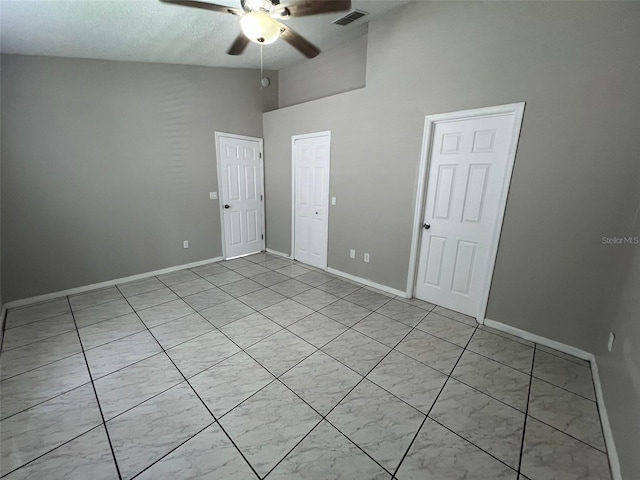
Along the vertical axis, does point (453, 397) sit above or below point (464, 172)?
below

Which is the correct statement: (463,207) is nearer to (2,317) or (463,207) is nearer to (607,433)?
(607,433)

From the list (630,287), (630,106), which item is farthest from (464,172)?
(630,287)

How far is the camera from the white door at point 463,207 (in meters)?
2.44

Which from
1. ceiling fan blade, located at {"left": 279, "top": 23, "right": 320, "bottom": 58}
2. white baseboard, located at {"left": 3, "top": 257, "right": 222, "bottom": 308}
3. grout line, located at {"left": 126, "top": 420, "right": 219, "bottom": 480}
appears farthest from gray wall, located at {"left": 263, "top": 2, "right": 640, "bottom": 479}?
white baseboard, located at {"left": 3, "top": 257, "right": 222, "bottom": 308}

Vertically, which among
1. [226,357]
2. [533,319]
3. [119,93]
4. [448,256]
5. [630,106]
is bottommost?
[226,357]

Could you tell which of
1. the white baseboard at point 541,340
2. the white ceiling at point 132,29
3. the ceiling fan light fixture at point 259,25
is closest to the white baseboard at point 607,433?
the white baseboard at point 541,340

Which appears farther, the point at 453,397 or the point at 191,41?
the point at 191,41

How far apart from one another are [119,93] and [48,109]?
71 centimetres

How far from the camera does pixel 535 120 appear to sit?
216 centimetres

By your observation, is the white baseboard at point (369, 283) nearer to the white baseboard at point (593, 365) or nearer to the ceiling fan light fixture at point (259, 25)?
the white baseboard at point (593, 365)

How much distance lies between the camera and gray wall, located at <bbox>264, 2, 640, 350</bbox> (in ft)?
6.21

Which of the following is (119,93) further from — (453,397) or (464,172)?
(453,397)

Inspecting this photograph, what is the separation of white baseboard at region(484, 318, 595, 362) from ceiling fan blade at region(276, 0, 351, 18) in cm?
296

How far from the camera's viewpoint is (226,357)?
2.11 metres
